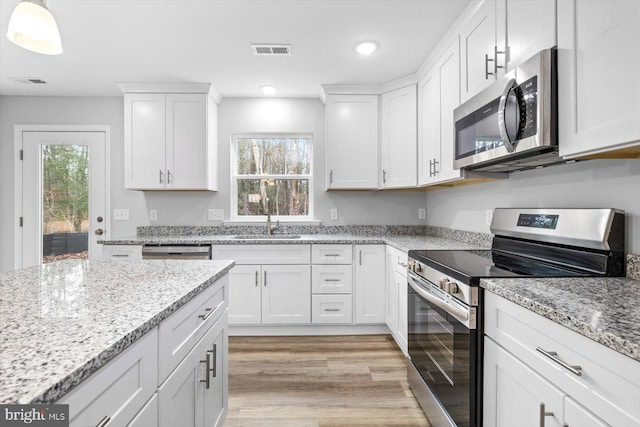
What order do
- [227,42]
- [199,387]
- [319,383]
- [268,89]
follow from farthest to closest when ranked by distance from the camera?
[268,89] → [227,42] → [319,383] → [199,387]

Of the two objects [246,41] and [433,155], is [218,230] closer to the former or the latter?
[246,41]

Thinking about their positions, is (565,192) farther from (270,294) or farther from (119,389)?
(270,294)

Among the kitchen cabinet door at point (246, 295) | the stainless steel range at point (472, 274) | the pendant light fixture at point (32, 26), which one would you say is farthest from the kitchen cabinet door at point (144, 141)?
the stainless steel range at point (472, 274)

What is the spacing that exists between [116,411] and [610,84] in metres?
1.65

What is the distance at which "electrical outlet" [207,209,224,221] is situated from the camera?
3.65 meters

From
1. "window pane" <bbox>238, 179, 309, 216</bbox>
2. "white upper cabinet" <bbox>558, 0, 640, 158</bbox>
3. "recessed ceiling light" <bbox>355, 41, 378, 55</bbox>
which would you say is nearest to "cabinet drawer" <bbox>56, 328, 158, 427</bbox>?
"white upper cabinet" <bbox>558, 0, 640, 158</bbox>

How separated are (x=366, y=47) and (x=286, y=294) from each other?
86.2 inches

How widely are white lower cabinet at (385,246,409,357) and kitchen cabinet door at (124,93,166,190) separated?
2.33 metres

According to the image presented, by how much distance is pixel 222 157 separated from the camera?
3.66 metres

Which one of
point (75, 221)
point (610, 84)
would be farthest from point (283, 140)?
point (610, 84)

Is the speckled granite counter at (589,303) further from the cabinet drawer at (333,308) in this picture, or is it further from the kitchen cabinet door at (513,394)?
the cabinet drawer at (333,308)

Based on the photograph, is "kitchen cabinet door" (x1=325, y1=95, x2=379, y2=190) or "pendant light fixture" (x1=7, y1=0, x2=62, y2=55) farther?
"kitchen cabinet door" (x1=325, y1=95, x2=379, y2=190)

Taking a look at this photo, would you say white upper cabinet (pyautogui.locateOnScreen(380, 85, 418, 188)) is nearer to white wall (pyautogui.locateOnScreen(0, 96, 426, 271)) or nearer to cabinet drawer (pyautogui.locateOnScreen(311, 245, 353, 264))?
white wall (pyautogui.locateOnScreen(0, 96, 426, 271))

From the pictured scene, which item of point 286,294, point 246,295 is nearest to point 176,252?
point 246,295
